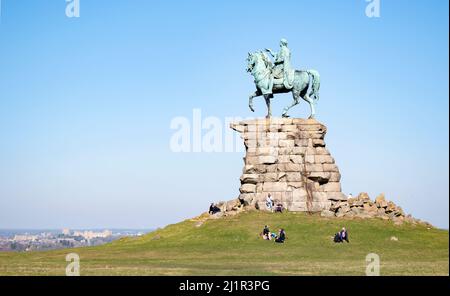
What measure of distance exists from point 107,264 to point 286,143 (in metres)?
21.0

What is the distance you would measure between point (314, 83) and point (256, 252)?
17132 millimetres

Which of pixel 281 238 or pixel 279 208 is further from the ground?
pixel 279 208

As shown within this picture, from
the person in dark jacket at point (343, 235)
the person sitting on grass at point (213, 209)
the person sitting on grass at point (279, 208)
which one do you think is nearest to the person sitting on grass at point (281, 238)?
the person in dark jacket at point (343, 235)

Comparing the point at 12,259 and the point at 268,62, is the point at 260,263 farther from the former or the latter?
the point at 268,62

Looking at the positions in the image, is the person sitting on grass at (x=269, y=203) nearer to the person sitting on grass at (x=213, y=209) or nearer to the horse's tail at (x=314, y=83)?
the person sitting on grass at (x=213, y=209)

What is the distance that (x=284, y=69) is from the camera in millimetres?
60594

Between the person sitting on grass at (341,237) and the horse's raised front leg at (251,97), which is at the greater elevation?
the horse's raised front leg at (251,97)

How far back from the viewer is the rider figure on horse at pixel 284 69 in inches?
2378

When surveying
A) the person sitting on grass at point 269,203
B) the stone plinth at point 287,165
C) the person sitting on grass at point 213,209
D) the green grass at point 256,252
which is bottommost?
the green grass at point 256,252

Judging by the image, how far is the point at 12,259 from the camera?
47094mm

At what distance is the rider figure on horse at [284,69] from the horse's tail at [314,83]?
1496 mm

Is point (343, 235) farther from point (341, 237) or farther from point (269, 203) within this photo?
point (269, 203)

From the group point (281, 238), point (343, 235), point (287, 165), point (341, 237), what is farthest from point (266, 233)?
point (287, 165)
